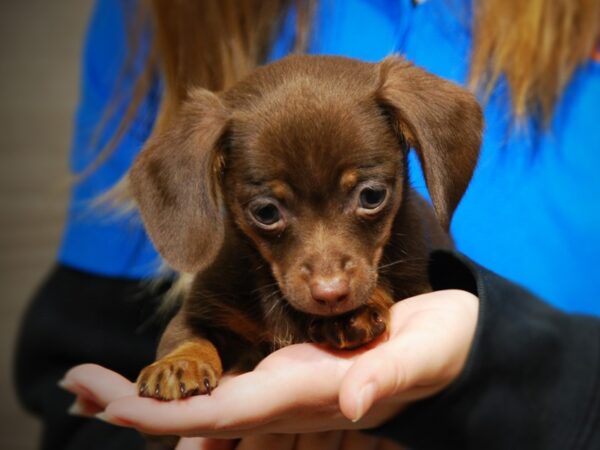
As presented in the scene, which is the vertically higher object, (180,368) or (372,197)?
(372,197)

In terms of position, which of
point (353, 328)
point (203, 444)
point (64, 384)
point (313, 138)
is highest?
point (313, 138)

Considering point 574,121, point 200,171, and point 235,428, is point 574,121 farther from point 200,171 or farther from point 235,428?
point 235,428

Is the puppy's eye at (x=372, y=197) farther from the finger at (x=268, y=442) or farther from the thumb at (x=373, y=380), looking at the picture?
the finger at (x=268, y=442)

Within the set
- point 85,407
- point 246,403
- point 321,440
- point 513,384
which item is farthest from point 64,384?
point 513,384

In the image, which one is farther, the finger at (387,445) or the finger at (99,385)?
the finger at (387,445)

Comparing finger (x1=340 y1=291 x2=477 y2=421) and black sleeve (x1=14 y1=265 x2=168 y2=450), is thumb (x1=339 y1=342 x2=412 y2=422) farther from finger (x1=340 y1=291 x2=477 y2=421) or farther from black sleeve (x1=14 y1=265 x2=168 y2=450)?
black sleeve (x1=14 y1=265 x2=168 y2=450)

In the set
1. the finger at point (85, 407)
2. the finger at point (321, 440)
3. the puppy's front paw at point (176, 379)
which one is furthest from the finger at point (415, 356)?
the finger at point (85, 407)

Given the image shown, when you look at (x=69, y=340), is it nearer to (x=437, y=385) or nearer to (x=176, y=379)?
(x=176, y=379)
